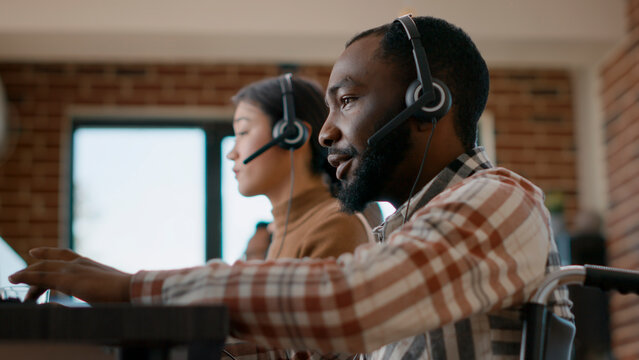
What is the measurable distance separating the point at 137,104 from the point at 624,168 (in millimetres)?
2724

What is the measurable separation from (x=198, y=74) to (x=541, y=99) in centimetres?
207

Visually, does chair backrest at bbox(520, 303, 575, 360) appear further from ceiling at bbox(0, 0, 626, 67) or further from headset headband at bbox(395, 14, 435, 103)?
ceiling at bbox(0, 0, 626, 67)

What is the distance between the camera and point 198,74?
482cm

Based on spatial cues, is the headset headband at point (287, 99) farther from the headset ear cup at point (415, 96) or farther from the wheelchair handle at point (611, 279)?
the wheelchair handle at point (611, 279)

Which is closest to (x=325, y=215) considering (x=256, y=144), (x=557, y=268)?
(x=256, y=144)

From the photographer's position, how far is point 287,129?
6.16 feet

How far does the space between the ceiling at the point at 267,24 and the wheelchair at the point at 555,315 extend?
10.6ft

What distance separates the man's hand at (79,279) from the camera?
2.35ft

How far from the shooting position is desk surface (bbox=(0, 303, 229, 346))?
1.98ft

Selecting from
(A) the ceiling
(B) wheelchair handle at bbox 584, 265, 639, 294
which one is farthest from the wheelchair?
(A) the ceiling

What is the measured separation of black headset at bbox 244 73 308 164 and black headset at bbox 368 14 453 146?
0.83 meters

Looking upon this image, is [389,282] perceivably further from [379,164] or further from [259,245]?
[259,245]

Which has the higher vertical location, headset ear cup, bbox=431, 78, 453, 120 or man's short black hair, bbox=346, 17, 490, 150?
man's short black hair, bbox=346, 17, 490, 150

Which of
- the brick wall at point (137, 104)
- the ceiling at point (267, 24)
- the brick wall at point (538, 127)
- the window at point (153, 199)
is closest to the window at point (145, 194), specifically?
the window at point (153, 199)
